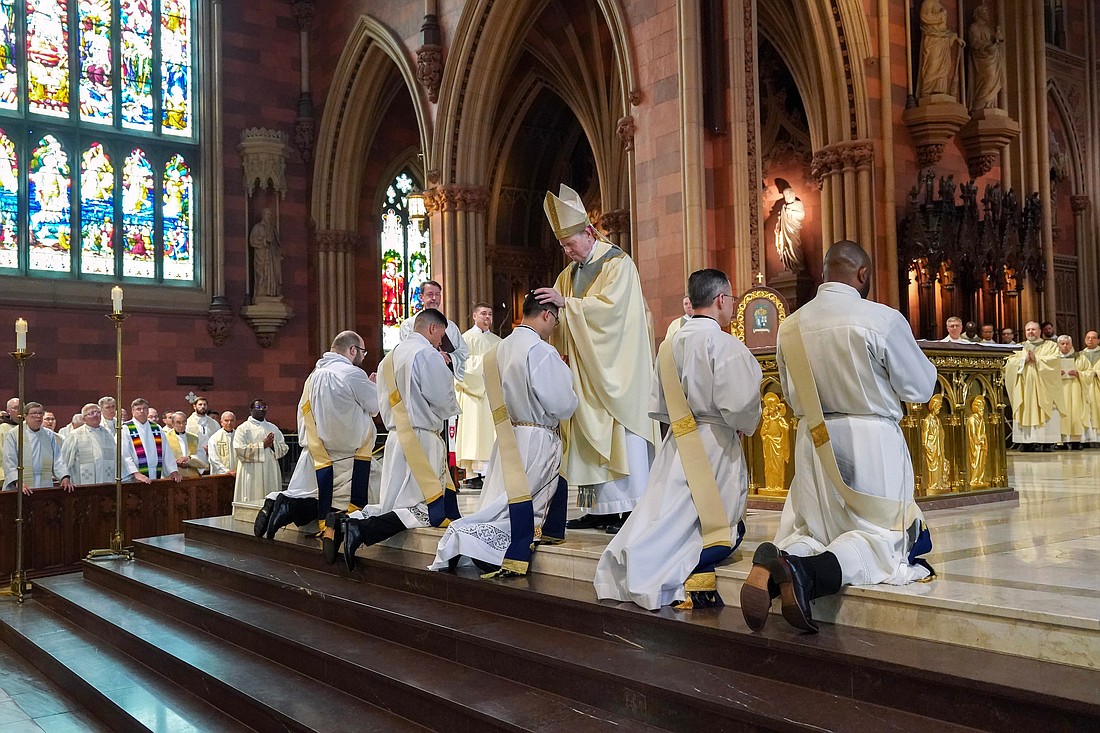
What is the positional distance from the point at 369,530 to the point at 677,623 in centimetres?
265

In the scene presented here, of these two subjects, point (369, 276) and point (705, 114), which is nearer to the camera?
point (705, 114)

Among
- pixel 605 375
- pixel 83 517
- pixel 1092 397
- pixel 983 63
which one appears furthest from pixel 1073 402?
pixel 83 517

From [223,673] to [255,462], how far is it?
6673 millimetres

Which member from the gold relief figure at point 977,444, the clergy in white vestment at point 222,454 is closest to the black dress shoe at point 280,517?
the gold relief figure at point 977,444

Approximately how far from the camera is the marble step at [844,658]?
112 inches

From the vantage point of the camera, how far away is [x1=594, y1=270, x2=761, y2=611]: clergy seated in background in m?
4.15

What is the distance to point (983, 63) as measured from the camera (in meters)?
14.4

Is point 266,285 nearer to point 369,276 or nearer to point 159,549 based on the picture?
point 369,276

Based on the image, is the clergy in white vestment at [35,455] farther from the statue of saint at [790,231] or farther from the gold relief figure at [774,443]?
the statue of saint at [790,231]

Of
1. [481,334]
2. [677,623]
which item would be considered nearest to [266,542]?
[481,334]

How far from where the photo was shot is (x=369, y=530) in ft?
19.6

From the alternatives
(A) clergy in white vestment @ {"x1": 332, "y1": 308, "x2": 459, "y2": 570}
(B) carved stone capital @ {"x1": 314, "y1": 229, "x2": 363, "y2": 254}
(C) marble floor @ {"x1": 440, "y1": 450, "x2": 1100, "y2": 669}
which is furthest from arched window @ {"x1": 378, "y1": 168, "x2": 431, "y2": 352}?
(C) marble floor @ {"x1": 440, "y1": 450, "x2": 1100, "y2": 669}

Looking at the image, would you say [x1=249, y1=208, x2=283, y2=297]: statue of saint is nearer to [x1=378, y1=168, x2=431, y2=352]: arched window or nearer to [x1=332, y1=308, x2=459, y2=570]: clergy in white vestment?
[x1=378, y1=168, x2=431, y2=352]: arched window

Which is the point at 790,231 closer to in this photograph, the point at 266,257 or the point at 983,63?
the point at 983,63
